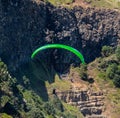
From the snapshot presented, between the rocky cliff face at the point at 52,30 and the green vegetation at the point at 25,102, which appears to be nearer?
the green vegetation at the point at 25,102

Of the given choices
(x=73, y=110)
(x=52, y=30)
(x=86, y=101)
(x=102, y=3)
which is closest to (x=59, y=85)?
(x=86, y=101)

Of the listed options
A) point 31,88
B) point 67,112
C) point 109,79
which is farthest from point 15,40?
point 109,79

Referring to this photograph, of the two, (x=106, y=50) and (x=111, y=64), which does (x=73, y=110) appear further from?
(x=106, y=50)

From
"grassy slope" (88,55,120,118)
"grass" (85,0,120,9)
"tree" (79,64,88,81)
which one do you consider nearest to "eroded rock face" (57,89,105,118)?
"grassy slope" (88,55,120,118)

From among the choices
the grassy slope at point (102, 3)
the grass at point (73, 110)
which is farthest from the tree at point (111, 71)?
the grassy slope at point (102, 3)

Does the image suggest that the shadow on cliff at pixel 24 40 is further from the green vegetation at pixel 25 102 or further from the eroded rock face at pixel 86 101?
the eroded rock face at pixel 86 101

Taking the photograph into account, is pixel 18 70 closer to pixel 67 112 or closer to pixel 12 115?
pixel 67 112

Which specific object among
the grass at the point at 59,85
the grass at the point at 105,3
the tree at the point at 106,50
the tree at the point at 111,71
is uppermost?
the grass at the point at 105,3

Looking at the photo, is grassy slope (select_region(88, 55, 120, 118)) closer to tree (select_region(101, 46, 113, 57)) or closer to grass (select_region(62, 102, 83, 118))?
tree (select_region(101, 46, 113, 57))
